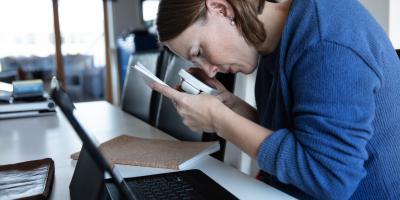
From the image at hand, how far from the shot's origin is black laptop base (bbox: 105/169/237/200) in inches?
26.5

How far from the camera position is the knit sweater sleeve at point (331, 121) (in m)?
0.61

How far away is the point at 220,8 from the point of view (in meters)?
0.76

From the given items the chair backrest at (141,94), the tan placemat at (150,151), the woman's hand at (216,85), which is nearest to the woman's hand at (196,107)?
the tan placemat at (150,151)

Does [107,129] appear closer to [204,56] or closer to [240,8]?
[204,56]

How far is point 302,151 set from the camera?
0.64m

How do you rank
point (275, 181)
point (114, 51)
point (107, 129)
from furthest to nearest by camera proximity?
1. point (114, 51)
2. point (107, 129)
3. point (275, 181)

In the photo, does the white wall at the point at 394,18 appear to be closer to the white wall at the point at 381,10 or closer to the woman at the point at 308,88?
the white wall at the point at 381,10

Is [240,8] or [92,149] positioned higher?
[240,8]

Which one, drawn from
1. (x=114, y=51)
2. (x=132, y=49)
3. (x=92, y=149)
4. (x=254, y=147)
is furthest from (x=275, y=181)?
(x=114, y=51)

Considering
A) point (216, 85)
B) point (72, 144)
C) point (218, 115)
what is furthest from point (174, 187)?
point (72, 144)

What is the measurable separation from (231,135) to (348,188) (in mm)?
224

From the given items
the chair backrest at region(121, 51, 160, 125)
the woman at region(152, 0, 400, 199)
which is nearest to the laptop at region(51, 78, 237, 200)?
the woman at region(152, 0, 400, 199)

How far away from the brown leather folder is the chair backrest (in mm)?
819

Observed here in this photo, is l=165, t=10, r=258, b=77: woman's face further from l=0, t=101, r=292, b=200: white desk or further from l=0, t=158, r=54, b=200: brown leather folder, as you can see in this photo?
l=0, t=158, r=54, b=200: brown leather folder
